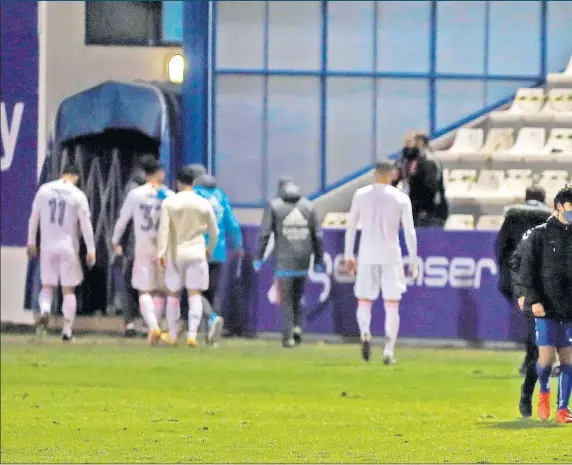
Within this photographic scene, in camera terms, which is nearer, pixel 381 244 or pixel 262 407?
pixel 262 407

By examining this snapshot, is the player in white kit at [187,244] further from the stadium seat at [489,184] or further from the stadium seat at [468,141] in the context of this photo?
the stadium seat at [468,141]

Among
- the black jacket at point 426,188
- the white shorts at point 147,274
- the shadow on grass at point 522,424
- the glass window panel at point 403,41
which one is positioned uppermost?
the glass window panel at point 403,41

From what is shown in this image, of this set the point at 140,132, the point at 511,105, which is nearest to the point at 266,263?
the point at 140,132

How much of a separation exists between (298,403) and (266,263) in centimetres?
686

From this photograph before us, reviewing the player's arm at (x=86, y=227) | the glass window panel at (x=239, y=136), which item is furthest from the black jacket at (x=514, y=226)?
the glass window panel at (x=239, y=136)

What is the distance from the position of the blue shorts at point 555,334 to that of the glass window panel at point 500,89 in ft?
43.7

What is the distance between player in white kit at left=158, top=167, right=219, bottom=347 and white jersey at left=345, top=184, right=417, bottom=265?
7.02 ft

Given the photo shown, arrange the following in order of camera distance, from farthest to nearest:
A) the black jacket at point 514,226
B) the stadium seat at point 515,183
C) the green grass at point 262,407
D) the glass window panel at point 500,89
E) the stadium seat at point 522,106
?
the glass window panel at point 500,89 < the stadium seat at point 522,106 < the stadium seat at point 515,183 < the black jacket at point 514,226 < the green grass at point 262,407

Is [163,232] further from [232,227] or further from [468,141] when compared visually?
[468,141]

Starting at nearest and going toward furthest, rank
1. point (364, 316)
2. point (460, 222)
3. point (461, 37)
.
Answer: point (364, 316) → point (460, 222) → point (461, 37)

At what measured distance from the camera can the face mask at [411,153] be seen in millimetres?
21906

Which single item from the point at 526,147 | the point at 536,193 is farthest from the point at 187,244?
the point at 526,147

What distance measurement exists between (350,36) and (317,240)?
18.6 ft

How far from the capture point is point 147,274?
22.0 m
